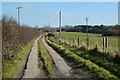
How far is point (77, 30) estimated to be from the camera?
106 meters

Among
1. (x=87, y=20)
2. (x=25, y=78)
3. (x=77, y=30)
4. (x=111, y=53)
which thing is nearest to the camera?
(x=25, y=78)

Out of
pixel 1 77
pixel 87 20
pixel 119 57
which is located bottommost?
pixel 1 77

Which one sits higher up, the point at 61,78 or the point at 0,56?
Answer: the point at 0,56

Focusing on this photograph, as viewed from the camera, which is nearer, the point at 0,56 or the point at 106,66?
the point at 106,66

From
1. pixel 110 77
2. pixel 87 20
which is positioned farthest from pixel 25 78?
pixel 87 20

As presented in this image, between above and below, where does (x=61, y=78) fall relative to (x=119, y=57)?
below

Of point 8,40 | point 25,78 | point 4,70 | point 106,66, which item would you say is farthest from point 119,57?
point 8,40

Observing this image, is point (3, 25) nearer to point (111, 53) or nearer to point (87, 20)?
point (111, 53)

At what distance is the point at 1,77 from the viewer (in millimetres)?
7574

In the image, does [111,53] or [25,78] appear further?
[111,53]

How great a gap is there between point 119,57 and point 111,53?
115cm

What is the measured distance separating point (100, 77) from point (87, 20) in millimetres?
60236

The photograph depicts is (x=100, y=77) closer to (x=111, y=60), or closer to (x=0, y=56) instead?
(x=111, y=60)

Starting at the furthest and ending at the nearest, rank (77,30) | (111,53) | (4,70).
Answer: (77,30) < (111,53) < (4,70)
